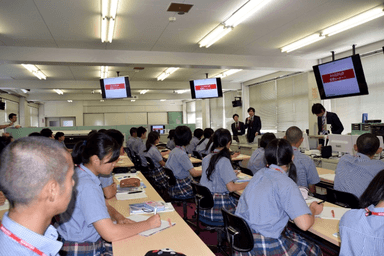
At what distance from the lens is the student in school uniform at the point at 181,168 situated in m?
3.89

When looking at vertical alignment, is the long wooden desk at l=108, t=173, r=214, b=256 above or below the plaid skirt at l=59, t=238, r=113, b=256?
above

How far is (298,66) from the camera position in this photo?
7.71 m

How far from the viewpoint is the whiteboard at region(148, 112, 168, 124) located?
17984 mm

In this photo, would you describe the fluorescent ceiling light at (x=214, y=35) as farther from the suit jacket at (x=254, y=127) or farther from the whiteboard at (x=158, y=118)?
the whiteboard at (x=158, y=118)

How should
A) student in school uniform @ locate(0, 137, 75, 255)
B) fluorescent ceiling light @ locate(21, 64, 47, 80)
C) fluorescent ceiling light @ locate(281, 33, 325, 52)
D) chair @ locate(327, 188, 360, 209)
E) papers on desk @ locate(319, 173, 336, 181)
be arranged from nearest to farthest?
student in school uniform @ locate(0, 137, 75, 255), chair @ locate(327, 188, 360, 209), papers on desk @ locate(319, 173, 336, 181), fluorescent ceiling light @ locate(281, 33, 325, 52), fluorescent ceiling light @ locate(21, 64, 47, 80)

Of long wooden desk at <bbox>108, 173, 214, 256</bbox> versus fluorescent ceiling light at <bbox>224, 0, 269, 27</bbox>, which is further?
fluorescent ceiling light at <bbox>224, 0, 269, 27</bbox>

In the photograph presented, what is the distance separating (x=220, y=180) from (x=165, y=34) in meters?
3.29

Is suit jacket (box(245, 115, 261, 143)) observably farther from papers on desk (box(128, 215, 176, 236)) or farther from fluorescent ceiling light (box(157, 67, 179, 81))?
papers on desk (box(128, 215, 176, 236))

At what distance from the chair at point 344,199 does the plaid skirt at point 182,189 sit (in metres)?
1.72

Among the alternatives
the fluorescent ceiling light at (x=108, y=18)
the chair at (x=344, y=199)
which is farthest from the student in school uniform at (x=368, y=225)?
the fluorescent ceiling light at (x=108, y=18)

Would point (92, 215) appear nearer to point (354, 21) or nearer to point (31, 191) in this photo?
point (31, 191)

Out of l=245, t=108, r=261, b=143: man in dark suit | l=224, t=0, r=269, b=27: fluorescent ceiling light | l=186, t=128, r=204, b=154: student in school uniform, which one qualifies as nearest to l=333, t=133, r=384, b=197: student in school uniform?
l=224, t=0, r=269, b=27: fluorescent ceiling light

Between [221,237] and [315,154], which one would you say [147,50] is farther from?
[221,237]

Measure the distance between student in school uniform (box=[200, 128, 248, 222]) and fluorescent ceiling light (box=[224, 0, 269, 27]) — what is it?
202cm
